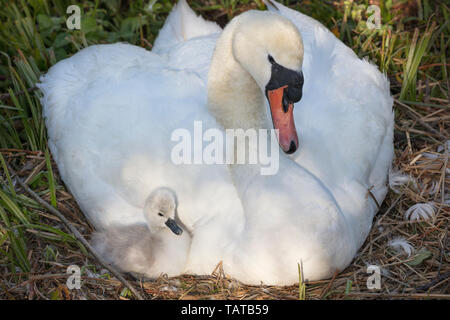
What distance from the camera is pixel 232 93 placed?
3.83 metres

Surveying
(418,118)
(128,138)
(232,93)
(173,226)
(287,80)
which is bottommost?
(418,118)

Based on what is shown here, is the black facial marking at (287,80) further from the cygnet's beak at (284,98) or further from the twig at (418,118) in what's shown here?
the twig at (418,118)

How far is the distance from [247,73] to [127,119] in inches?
39.0

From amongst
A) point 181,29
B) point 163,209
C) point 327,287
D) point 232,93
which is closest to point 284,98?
point 232,93

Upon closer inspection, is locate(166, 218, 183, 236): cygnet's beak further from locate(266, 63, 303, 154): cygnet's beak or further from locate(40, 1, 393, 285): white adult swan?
locate(266, 63, 303, 154): cygnet's beak

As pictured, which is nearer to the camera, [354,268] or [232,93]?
A: [232,93]

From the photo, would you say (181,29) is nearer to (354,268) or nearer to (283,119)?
(283,119)

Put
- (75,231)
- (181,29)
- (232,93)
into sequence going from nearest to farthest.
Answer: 1. (232,93)
2. (75,231)
3. (181,29)

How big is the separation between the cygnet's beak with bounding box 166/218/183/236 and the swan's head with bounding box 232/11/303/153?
0.89 m

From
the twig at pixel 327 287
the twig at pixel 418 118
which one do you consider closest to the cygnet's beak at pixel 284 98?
the twig at pixel 327 287

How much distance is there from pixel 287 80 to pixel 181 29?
7.69 ft

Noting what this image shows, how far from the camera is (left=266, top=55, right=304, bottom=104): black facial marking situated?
324 cm

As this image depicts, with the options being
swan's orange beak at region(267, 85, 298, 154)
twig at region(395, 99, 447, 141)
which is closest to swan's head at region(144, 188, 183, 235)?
swan's orange beak at region(267, 85, 298, 154)
